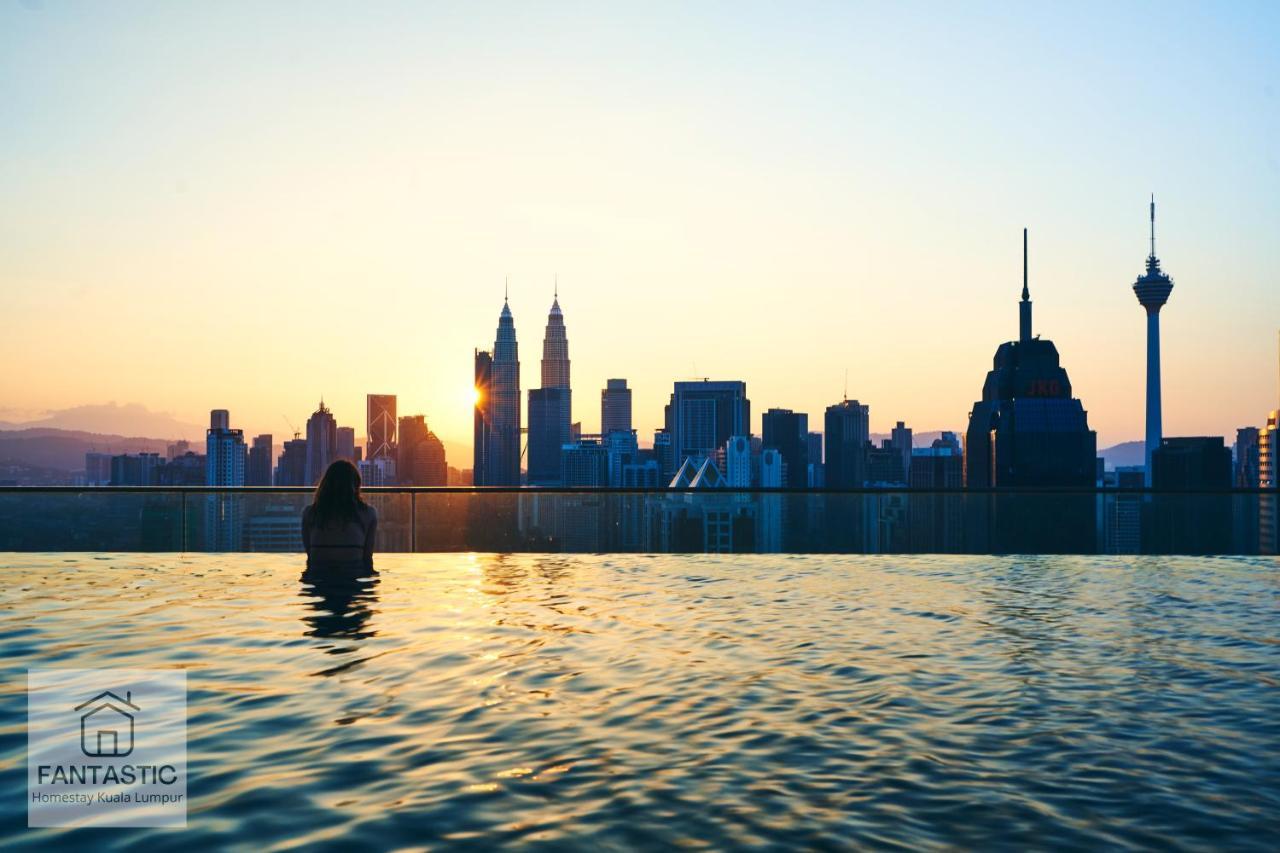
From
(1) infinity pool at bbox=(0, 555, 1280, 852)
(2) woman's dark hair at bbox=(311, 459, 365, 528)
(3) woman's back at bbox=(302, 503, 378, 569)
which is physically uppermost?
(2) woman's dark hair at bbox=(311, 459, 365, 528)

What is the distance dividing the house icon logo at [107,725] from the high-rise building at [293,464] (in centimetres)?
7139

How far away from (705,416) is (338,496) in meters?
133

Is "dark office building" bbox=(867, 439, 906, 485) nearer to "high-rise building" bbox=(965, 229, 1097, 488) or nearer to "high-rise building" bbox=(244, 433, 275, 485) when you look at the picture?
"high-rise building" bbox=(965, 229, 1097, 488)

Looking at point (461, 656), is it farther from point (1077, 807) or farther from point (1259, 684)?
point (1259, 684)

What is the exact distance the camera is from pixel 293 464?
281 ft

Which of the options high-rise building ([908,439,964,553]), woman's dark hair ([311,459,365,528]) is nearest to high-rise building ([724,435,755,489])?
high-rise building ([908,439,964,553])

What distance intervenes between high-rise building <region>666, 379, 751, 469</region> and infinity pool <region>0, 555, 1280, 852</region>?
115 m

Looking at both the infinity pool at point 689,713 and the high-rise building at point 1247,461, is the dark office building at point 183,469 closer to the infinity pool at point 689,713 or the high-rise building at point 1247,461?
the infinity pool at point 689,713

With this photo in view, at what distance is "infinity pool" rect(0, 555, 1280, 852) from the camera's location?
14.5ft

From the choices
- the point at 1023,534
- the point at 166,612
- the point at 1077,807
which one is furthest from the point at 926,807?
the point at 1023,534

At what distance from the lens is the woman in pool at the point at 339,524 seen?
38.0ft

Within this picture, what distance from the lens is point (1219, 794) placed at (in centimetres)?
478

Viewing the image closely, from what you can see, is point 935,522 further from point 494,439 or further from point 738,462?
point 494,439

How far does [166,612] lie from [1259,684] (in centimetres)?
841
